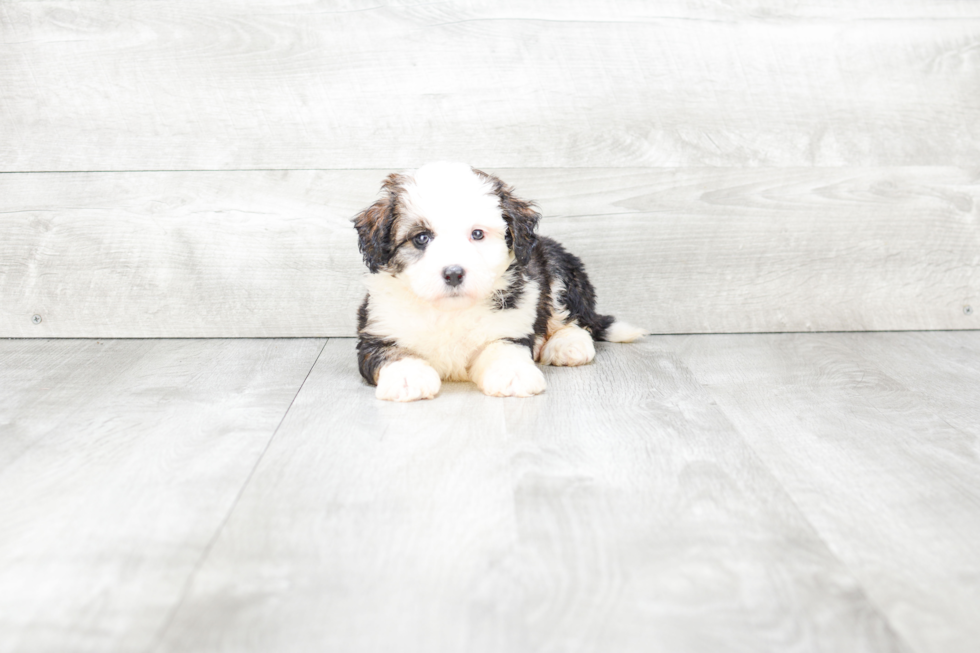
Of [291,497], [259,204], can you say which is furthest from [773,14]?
[291,497]

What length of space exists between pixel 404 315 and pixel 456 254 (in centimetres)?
26

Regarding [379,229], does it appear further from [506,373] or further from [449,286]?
[506,373]

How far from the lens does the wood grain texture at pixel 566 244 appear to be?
2.94 metres

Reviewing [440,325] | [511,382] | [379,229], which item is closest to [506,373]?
[511,382]

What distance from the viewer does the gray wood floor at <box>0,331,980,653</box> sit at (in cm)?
117

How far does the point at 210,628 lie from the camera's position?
1.16 m

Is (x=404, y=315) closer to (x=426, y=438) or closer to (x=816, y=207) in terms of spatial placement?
(x=426, y=438)

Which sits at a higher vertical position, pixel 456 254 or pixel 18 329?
pixel 456 254

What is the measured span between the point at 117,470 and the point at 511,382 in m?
0.94

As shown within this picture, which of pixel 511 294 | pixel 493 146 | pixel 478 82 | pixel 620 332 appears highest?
pixel 478 82

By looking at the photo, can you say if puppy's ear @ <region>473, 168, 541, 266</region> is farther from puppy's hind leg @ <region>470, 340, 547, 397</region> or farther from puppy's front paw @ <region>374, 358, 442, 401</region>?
puppy's front paw @ <region>374, 358, 442, 401</region>

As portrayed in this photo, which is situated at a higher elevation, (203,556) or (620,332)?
(203,556)

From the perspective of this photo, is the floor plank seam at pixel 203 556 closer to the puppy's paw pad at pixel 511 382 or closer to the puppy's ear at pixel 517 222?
the puppy's paw pad at pixel 511 382

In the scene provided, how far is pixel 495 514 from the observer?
1.50 meters
